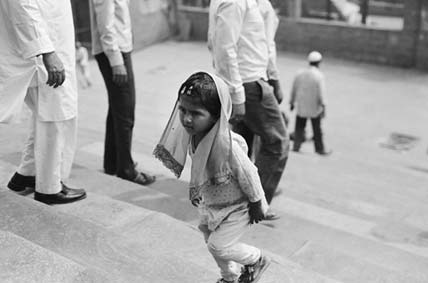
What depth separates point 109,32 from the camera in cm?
405

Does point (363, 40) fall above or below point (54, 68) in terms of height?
below

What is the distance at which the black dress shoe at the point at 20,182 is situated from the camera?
3727mm

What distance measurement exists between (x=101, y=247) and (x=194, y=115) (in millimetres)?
911

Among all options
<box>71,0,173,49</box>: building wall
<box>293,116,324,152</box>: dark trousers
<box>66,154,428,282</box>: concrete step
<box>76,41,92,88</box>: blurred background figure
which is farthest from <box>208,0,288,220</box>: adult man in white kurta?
<box>71,0,173,49</box>: building wall

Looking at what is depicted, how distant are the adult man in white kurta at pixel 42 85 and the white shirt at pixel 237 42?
0.90m

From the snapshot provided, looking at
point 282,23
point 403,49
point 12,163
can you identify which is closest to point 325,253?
point 12,163

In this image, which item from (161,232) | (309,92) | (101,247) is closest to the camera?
Result: (101,247)

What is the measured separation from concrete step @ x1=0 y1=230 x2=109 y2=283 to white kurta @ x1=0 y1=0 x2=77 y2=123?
0.84m

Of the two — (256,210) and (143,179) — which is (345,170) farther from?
(256,210)

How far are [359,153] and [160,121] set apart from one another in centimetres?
282

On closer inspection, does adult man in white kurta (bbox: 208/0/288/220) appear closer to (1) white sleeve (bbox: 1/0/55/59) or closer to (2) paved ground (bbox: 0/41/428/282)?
(2) paved ground (bbox: 0/41/428/282)

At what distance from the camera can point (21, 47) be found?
10.3 ft

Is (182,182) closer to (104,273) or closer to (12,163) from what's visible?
(12,163)

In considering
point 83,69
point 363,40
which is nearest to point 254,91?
point 83,69
